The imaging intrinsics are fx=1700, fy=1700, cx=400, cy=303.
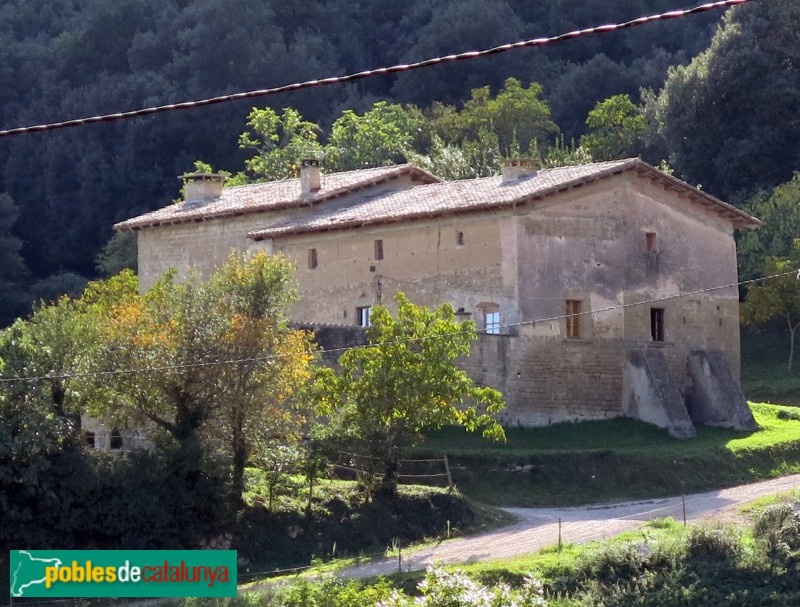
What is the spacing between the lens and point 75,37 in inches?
3278

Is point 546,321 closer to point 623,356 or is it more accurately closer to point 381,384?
point 623,356

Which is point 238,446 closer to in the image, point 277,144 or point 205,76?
point 277,144

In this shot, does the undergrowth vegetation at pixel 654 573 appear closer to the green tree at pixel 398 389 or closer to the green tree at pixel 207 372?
the green tree at pixel 207 372

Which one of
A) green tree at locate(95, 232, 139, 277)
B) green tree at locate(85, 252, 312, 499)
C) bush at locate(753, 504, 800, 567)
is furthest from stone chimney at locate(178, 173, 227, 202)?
bush at locate(753, 504, 800, 567)

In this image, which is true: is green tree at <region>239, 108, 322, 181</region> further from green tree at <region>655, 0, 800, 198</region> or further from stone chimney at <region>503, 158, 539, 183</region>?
stone chimney at <region>503, 158, 539, 183</region>

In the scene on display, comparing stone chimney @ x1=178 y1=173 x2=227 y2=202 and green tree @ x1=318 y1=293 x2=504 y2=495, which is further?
stone chimney @ x1=178 y1=173 x2=227 y2=202

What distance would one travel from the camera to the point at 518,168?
43.1m

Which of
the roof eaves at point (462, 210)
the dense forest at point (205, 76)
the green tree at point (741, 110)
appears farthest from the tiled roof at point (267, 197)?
the dense forest at point (205, 76)

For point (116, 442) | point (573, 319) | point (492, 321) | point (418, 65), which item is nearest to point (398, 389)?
point (116, 442)

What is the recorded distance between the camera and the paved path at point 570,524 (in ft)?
96.0

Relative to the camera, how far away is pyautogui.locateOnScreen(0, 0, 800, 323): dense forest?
74.9 meters

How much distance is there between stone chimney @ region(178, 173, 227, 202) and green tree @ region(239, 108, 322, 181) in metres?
9.01

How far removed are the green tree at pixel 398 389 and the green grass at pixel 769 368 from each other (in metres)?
16.1

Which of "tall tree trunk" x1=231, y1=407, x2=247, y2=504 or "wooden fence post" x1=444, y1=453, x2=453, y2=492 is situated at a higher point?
"tall tree trunk" x1=231, y1=407, x2=247, y2=504
